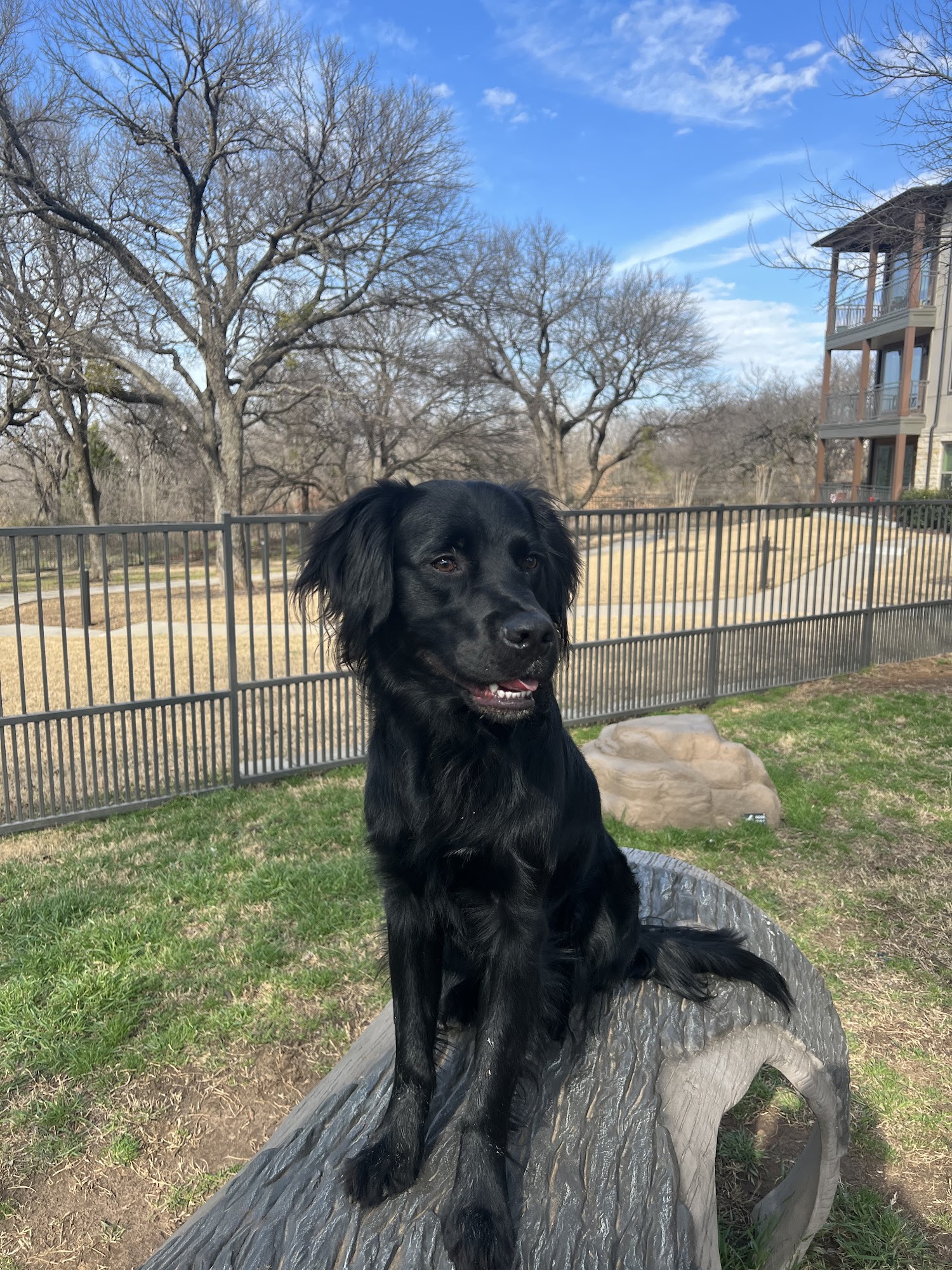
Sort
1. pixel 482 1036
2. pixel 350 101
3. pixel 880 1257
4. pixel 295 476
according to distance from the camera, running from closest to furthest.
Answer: pixel 482 1036 < pixel 880 1257 < pixel 350 101 < pixel 295 476

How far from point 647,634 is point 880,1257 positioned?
6.18 metres

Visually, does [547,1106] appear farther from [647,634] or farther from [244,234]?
[244,234]

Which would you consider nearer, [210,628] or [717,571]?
[210,628]

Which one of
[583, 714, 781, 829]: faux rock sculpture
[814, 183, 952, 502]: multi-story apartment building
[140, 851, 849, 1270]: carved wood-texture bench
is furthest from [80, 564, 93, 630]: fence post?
[814, 183, 952, 502]: multi-story apartment building

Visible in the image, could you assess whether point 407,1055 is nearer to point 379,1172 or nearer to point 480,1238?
point 379,1172

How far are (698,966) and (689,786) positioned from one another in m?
3.00

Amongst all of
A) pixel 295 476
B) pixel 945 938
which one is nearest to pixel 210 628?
pixel 945 938

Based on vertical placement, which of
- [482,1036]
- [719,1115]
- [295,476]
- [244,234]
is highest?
[244,234]

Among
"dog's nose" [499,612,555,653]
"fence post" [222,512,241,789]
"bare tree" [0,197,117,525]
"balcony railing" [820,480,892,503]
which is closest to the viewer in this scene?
"dog's nose" [499,612,555,653]

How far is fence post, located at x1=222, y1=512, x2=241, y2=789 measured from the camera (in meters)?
5.98

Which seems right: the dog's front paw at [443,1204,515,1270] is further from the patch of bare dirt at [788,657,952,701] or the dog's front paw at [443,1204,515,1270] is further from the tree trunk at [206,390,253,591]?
the tree trunk at [206,390,253,591]

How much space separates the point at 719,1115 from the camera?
1.99 metres

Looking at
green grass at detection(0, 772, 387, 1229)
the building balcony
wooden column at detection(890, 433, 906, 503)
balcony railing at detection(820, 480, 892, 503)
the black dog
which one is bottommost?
green grass at detection(0, 772, 387, 1229)

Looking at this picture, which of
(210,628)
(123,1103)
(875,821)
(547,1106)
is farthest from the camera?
(210,628)
